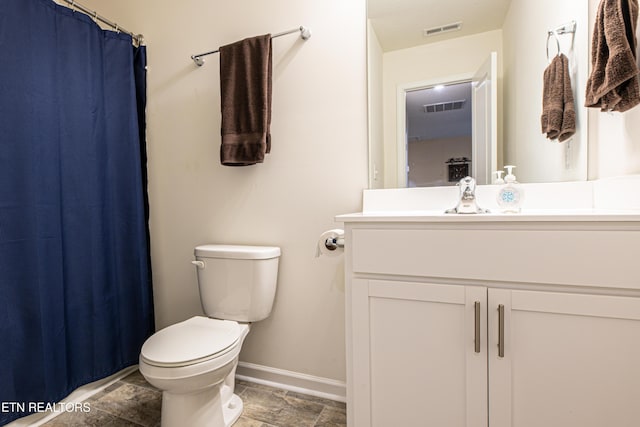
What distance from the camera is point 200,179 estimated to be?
1729 mm

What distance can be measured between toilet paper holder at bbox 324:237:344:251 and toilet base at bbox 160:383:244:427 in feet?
2.36


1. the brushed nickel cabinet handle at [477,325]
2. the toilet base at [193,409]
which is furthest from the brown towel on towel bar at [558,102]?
the toilet base at [193,409]

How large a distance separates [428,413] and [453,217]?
590 mm

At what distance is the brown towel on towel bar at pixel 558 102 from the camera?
1.11 metres

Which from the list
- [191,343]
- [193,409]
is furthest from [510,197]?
[193,409]

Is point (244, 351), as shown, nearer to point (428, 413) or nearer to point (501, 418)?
point (428, 413)

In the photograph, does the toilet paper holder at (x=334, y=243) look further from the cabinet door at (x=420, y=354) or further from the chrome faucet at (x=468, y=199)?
the chrome faucet at (x=468, y=199)

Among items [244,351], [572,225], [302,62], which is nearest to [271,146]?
[302,62]

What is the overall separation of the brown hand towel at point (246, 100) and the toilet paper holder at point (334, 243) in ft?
1.65

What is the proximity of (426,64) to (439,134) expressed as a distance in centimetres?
31

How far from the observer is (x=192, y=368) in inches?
41.7

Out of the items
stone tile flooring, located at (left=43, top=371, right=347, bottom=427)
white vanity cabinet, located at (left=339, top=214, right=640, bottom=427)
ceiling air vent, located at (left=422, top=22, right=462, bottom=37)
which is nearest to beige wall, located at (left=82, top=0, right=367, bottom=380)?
stone tile flooring, located at (left=43, top=371, right=347, bottom=427)

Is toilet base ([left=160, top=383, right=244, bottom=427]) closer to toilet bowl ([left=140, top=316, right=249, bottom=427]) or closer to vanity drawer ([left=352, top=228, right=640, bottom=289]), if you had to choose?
toilet bowl ([left=140, top=316, right=249, bottom=427])

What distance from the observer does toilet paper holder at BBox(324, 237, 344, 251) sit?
4.28 feet
